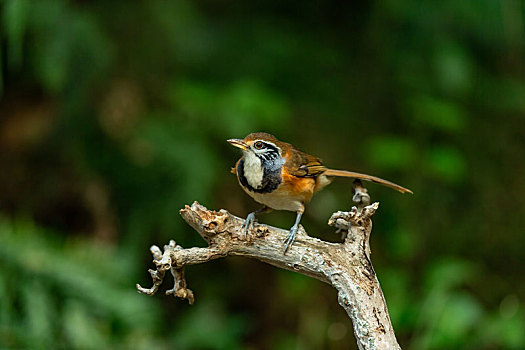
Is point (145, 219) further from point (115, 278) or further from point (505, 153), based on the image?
point (505, 153)

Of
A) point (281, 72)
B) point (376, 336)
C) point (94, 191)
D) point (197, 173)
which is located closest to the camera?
point (376, 336)

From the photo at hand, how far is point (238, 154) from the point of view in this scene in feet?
10.8

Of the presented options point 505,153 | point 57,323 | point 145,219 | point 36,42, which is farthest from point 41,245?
point 505,153

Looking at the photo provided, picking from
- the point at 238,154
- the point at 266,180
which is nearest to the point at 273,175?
the point at 266,180

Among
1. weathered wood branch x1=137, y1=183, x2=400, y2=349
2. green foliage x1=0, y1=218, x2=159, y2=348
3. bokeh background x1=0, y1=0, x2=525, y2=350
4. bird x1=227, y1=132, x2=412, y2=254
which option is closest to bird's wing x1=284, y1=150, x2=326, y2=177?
bird x1=227, y1=132, x2=412, y2=254

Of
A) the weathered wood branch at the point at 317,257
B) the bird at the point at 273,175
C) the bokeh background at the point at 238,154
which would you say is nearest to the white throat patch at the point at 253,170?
the bird at the point at 273,175

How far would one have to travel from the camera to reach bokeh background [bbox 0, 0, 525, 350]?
9.40 feet

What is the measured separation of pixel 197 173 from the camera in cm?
306

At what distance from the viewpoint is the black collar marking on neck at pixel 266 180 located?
1.62 m

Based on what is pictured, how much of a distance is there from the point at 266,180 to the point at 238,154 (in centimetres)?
166

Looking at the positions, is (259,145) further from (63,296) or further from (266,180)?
(63,296)

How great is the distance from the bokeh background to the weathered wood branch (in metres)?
1.47

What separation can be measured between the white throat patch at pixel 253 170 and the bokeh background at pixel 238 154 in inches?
52.1

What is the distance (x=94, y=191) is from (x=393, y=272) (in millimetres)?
→ 1641
